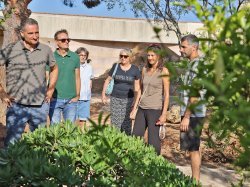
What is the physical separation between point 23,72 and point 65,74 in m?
1.23

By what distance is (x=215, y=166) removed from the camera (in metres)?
8.16

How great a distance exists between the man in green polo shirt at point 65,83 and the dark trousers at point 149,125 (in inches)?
37.3

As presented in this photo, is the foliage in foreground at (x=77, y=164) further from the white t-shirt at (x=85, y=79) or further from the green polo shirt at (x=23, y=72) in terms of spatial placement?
the white t-shirt at (x=85, y=79)

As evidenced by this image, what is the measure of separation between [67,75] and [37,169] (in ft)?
11.0

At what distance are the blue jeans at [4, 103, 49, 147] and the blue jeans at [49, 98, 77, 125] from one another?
1080 mm

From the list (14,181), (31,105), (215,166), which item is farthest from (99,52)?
(14,181)

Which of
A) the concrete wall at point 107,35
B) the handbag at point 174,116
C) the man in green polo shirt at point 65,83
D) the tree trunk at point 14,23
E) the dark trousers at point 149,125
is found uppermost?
the concrete wall at point 107,35

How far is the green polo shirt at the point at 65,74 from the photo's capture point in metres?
6.92

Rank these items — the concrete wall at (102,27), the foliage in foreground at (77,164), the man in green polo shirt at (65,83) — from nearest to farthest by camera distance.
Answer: the foliage in foreground at (77,164), the man in green polo shirt at (65,83), the concrete wall at (102,27)

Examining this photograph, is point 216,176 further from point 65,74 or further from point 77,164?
point 77,164

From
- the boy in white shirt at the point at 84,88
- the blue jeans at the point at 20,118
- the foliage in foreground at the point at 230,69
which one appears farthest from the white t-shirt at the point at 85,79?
the foliage in foreground at the point at 230,69

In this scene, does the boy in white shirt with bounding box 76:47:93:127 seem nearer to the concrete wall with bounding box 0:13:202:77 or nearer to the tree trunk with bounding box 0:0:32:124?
the tree trunk with bounding box 0:0:32:124

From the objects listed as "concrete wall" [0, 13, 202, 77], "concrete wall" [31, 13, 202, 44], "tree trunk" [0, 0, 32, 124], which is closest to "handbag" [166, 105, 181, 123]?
"tree trunk" [0, 0, 32, 124]

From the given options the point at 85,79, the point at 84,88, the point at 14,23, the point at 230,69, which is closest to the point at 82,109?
the point at 84,88
